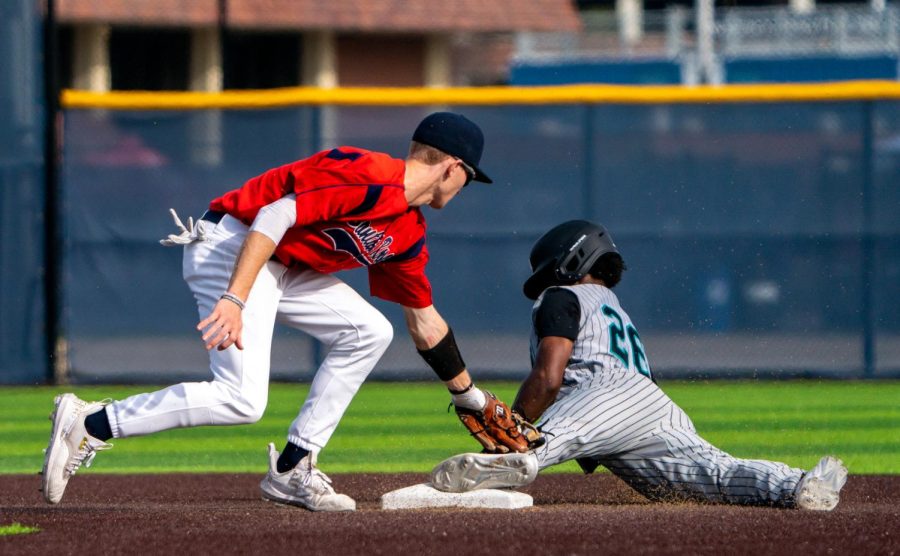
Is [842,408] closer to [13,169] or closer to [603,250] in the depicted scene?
[603,250]

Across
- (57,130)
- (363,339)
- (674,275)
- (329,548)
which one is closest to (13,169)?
(57,130)

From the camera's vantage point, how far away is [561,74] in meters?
22.1

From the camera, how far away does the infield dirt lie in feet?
13.1

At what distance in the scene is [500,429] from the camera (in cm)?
510

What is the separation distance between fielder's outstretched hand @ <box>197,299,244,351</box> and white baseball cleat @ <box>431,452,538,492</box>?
92cm

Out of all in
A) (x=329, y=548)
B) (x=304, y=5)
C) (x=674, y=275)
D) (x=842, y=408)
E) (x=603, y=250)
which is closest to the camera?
(x=329, y=548)

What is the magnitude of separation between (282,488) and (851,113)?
260 inches

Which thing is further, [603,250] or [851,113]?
[851,113]

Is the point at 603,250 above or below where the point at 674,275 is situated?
above

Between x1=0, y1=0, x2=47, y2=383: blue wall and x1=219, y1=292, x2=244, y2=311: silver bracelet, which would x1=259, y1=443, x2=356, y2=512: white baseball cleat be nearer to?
x1=219, y1=292, x2=244, y2=311: silver bracelet

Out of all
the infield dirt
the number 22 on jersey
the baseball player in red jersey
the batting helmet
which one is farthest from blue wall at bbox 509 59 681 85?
the baseball player in red jersey

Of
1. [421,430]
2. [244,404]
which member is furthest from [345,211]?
[421,430]

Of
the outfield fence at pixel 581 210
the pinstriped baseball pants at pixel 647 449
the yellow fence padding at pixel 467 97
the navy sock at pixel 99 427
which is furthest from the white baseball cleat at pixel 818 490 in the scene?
the yellow fence padding at pixel 467 97

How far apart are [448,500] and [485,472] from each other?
0.60 ft
